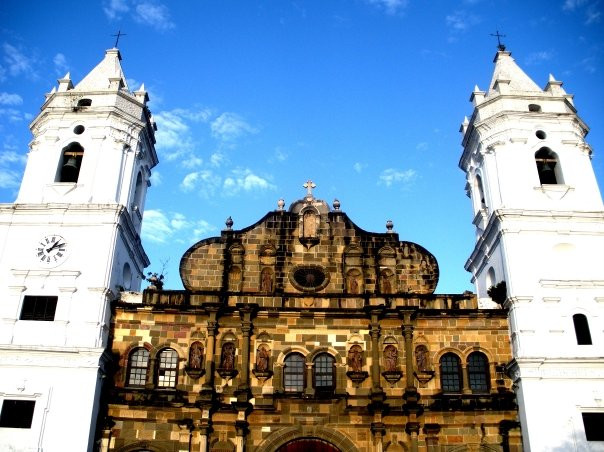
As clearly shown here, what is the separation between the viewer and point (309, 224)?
27906mm

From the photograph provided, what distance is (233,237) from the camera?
27.5 metres

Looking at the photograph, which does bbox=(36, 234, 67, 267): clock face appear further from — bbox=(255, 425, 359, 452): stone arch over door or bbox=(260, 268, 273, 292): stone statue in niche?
bbox=(255, 425, 359, 452): stone arch over door

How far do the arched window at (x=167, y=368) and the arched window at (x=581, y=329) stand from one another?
16.0 meters

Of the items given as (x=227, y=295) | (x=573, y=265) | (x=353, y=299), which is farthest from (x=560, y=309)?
(x=227, y=295)

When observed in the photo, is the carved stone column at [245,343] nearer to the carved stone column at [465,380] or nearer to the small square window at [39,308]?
the small square window at [39,308]

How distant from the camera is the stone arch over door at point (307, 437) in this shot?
76.9 ft

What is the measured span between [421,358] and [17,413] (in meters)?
15.4

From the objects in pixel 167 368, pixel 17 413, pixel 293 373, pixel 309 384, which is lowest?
pixel 17 413

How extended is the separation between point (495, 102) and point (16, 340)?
76.7ft

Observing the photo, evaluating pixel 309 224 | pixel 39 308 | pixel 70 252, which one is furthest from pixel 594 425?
pixel 39 308

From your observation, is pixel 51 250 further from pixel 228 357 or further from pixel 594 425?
pixel 594 425

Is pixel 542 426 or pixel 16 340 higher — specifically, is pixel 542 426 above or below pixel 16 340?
below

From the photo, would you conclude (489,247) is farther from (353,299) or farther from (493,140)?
(353,299)

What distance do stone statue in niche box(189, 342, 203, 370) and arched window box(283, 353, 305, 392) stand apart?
341 centimetres
